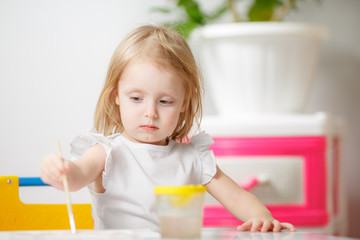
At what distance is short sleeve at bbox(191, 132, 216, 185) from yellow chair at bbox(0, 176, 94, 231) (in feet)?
0.80

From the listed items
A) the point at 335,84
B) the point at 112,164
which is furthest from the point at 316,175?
the point at 112,164

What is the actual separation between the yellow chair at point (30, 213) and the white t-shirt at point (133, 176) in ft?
0.24

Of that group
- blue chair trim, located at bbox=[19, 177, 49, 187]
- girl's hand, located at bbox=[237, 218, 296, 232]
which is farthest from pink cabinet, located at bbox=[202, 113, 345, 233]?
girl's hand, located at bbox=[237, 218, 296, 232]

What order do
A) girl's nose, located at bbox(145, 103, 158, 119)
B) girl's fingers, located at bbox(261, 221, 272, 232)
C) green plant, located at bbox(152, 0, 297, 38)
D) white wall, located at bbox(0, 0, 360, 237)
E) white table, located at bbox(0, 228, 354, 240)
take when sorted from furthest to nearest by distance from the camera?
white wall, located at bbox(0, 0, 360, 237) → green plant, located at bbox(152, 0, 297, 38) → girl's nose, located at bbox(145, 103, 158, 119) → girl's fingers, located at bbox(261, 221, 272, 232) → white table, located at bbox(0, 228, 354, 240)

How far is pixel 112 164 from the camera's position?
36.3 inches

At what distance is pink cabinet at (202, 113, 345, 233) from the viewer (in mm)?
1581

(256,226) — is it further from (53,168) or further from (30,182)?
(30,182)

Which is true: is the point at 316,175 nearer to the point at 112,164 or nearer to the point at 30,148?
the point at 112,164

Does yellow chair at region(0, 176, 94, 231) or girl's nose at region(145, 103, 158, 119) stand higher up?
girl's nose at region(145, 103, 158, 119)

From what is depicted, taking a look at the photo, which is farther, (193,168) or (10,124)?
(10,124)

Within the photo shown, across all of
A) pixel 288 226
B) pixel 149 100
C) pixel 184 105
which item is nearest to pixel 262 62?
pixel 184 105

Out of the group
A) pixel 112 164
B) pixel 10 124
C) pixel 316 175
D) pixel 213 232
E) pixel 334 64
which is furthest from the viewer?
pixel 334 64

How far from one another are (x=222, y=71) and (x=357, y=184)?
93cm

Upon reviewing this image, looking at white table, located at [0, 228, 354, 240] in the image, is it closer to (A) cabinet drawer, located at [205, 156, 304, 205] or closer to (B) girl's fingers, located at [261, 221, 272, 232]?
(B) girl's fingers, located at [261, 221, 272, 232]
